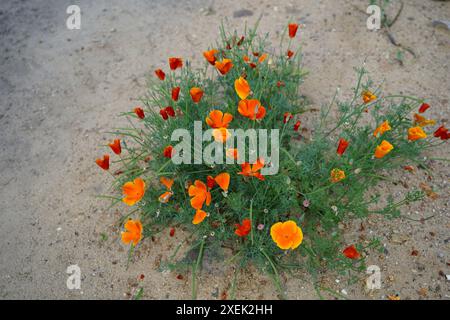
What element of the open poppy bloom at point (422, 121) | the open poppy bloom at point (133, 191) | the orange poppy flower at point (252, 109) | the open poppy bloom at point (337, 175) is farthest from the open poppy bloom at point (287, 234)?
the open poppy bloom at point (422, 121)

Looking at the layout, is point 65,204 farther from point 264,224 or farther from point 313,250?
point 313,250

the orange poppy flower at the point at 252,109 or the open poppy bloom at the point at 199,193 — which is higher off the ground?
the orange poppy flower at the point at 252,109

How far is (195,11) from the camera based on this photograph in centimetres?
349

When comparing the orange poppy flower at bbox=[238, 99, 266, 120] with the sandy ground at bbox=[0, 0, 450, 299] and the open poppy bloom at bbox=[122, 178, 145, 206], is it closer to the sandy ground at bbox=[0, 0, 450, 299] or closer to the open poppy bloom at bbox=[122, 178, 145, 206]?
the open poppy bloom at bbox=[122, 178, 145, 206]

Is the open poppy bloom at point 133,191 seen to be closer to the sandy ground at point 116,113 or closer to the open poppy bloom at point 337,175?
the sandy ground at point 116,113

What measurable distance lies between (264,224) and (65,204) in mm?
1257

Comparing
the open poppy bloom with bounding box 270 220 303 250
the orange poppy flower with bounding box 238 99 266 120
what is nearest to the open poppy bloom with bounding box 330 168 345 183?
the open poppy bloom with bounding box 270 220 303 250

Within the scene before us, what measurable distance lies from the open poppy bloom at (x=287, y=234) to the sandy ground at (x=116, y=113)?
0.35 metres

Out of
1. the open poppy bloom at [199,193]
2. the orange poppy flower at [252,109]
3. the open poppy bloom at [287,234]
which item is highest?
the orange poppy flower at [252,109]

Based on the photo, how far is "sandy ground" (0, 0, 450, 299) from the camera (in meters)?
1.97

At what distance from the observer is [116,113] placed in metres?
2.77

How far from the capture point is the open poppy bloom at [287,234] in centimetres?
167

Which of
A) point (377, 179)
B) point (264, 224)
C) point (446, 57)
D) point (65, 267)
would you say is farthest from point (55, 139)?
point (446, 57)

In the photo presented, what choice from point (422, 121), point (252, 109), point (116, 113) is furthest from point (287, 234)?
point (116, 113)
